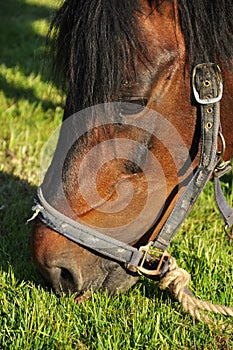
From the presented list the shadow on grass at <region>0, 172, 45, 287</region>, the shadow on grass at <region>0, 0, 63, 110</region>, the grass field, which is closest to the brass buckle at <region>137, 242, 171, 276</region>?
the grass field

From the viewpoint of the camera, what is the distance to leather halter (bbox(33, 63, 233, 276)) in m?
1.75

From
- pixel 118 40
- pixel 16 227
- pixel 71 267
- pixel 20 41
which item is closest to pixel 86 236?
pixel 71 267

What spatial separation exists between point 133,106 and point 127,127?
7cm

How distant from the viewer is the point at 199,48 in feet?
5.59

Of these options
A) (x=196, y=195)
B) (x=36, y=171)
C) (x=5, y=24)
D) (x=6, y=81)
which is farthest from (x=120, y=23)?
(x=5, y=24)

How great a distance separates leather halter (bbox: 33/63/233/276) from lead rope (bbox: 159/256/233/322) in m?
0.04

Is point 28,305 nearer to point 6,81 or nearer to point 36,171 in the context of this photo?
point 36,171

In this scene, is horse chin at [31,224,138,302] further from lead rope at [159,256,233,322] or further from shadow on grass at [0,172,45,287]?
shadow on grass at [0,172,45,287]

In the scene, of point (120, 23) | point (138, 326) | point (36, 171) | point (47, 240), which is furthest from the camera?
point (36, 171)

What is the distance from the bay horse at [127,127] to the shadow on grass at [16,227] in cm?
43

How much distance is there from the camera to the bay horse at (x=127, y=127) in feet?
5.54

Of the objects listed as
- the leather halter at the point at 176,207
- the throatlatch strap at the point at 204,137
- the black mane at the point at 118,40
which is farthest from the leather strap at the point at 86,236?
the black mane at the point at 118,40

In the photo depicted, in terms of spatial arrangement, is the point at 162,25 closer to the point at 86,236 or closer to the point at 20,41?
the point at 86,236

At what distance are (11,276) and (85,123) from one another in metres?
0.80
